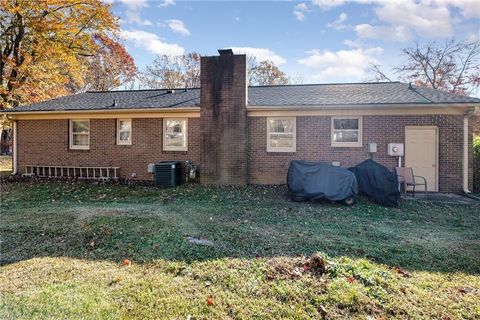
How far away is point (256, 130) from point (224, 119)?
1.31m

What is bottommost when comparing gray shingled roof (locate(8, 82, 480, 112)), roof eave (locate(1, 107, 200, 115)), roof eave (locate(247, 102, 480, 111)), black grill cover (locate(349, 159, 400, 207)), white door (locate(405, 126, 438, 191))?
black grill cover (locate(349, 159, 400, 207))

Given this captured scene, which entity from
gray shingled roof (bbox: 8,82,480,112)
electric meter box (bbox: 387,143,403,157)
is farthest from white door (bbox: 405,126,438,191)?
gray shingled roof (bbox: 8,82,480,112)

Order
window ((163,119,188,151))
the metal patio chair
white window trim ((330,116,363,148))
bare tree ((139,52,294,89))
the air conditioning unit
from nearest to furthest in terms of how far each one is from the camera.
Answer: the metal patio chair → white window trim ((330,116,363,148)) → the air conditioning unit → window ((163,119,188,151)) → bare tree ((139,52,294,89))

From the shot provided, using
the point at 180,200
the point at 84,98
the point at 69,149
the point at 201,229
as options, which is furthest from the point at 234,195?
the point at 84,98

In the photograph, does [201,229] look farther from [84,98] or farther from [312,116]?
[84,98]

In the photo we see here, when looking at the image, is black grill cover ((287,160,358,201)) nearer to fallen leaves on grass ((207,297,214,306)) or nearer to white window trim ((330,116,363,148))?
white window trim ((330,116,363,148))

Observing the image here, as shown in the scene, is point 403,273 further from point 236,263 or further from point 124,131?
point 124,131

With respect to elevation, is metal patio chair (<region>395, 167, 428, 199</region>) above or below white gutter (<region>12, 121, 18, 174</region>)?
below

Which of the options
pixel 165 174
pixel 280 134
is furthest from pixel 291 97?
pixel 165 174

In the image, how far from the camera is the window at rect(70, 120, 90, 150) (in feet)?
41.0

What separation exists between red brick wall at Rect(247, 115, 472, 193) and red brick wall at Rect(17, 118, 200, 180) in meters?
2.57

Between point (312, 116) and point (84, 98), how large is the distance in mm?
11580

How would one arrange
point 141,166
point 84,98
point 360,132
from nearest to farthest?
point 360,132, point 141,166, point 84,98

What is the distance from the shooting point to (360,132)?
401 inches
